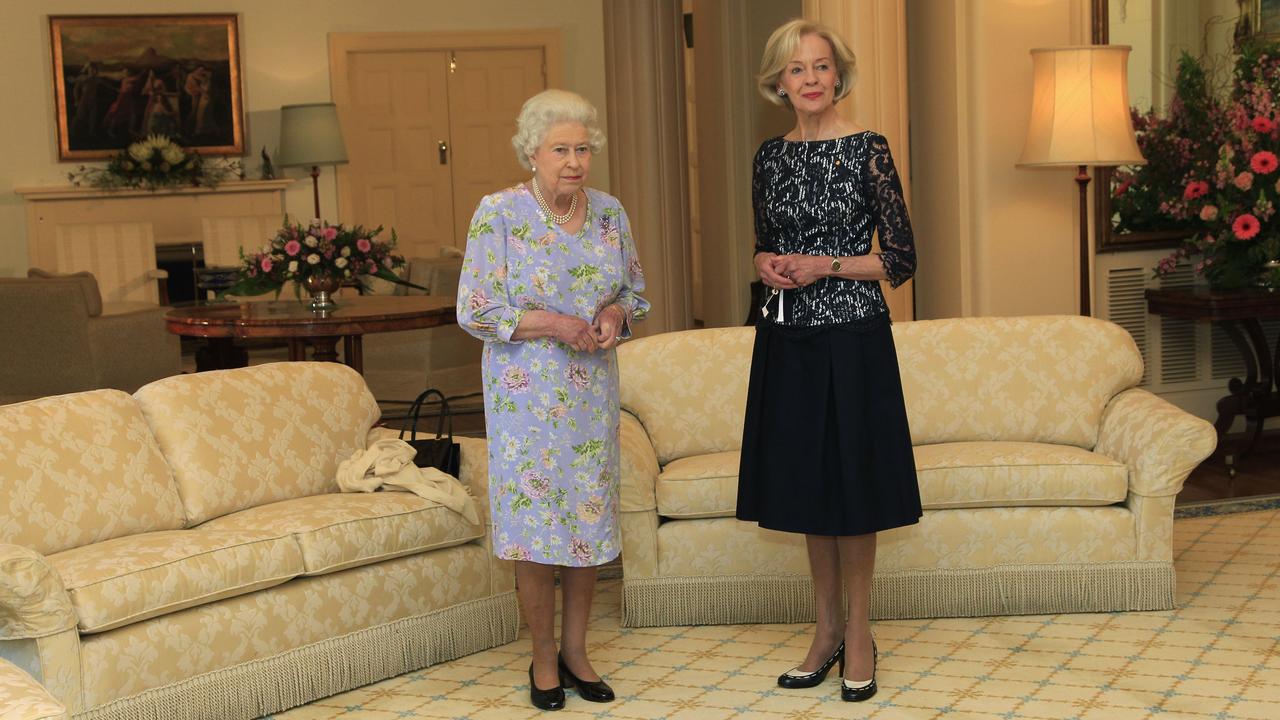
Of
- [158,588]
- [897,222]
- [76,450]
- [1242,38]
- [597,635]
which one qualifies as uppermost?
[1242,38]

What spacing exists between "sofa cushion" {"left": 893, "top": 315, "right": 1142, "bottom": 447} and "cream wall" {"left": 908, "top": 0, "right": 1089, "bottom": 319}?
4.39 feet

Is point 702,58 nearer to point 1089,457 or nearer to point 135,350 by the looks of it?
point 135,350

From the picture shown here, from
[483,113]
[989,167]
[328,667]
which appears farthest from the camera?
[483,113]

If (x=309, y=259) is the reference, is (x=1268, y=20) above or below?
above

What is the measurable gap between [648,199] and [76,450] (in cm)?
519

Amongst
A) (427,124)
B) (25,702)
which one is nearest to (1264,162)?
(25,702)

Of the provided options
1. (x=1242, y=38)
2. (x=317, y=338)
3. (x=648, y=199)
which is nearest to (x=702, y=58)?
(x=648, y=199)

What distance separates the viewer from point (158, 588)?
3354 mm

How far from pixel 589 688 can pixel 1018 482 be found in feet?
4.78

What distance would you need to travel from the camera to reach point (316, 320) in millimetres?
5719

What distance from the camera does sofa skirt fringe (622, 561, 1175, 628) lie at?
427 cm

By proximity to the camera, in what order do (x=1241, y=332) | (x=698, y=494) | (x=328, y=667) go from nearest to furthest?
(x=328, y=667)
(x=698, y=494)
(x=1241, y=332)

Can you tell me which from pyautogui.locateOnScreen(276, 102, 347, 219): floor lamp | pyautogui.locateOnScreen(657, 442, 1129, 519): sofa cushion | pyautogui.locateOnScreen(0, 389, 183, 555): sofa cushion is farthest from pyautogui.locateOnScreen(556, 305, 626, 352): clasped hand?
pyautogui.locateOnScreen(276, 102, 347, 219): floor lamp

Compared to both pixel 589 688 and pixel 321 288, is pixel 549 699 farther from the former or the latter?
pixel 321 288
